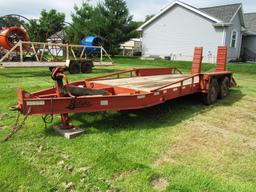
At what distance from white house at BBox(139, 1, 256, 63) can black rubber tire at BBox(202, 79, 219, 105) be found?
15.2 m

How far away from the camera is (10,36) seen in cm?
1306

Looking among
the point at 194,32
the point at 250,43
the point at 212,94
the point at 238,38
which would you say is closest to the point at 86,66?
the point at 212,94

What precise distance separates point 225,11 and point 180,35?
164 inches

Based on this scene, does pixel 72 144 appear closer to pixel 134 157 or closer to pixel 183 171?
pixel 134 157

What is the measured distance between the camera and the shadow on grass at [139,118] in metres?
4.48

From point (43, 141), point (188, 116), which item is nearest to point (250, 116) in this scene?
point (188, 116)

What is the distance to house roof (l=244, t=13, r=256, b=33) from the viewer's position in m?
26.2

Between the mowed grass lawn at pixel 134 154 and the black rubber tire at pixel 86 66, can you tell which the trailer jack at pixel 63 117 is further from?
the black rubber tire at pixel 86 66

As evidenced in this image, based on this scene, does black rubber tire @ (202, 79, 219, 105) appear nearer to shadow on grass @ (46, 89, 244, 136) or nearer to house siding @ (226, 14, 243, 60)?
shadow on grass @ (46, 89, 244, 136)

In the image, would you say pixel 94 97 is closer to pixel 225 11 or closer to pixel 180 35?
pixel 180 35

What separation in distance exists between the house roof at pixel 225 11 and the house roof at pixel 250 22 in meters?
4.95

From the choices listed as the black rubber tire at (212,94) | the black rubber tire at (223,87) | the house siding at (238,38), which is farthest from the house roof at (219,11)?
the black rubber tire at (212,94)

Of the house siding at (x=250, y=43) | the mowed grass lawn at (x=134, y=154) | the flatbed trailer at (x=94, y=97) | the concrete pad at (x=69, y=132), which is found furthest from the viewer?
the house siding at (x=250, y=43)

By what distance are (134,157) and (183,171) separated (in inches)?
25.8
